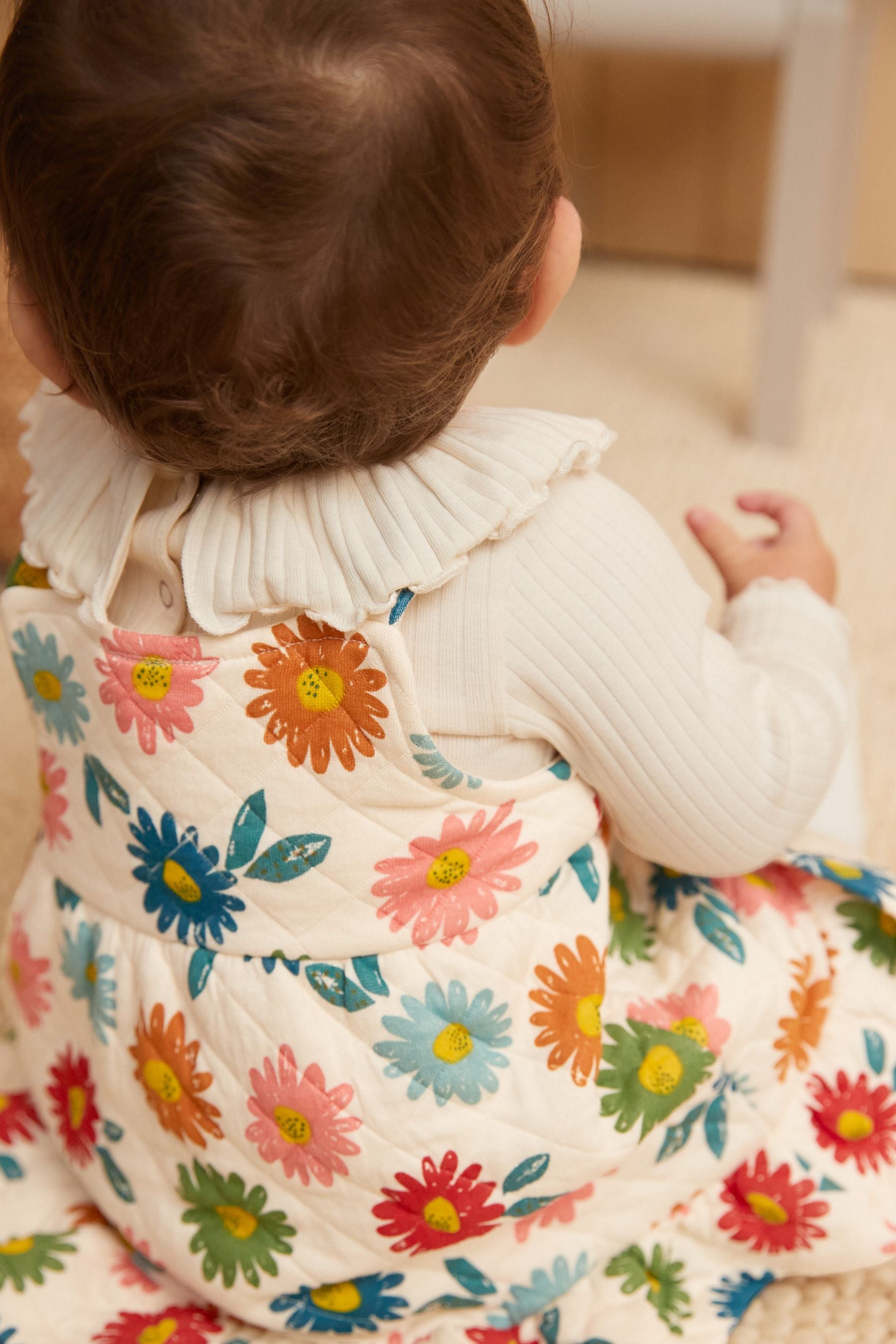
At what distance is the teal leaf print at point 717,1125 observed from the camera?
60 cm

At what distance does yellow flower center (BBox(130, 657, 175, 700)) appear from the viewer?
1.59ft

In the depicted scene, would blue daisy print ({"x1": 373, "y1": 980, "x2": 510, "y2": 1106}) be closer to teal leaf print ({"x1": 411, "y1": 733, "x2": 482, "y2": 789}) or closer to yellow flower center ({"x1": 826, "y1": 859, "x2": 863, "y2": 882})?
teal leaf print ({"x1": 411, "y1": 733, "x2": 482, "y2": 789})

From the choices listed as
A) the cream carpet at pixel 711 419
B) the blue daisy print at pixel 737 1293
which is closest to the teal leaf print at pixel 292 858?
the blue daisy print at pixel 737 1293

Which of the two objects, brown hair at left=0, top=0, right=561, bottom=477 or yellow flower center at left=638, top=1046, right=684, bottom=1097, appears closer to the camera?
brown hair at left=0, top=0, right=561, bottom=477

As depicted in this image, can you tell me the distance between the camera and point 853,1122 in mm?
611

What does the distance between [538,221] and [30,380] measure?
61 centimetres

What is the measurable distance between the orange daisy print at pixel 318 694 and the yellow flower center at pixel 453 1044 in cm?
12

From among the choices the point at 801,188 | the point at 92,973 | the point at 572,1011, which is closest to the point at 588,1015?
the point at 572,1011

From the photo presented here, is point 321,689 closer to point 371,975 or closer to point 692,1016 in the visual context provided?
point 371,975

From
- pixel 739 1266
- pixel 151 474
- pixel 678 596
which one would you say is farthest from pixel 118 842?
pixel 739 1266

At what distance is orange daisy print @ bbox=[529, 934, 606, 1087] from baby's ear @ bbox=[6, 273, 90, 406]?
12.0 inches

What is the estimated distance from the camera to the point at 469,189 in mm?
404

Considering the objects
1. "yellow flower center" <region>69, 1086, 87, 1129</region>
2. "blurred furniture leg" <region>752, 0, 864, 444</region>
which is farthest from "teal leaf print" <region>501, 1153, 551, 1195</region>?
"blurred furniture leg" <region>752, 0, 864, 444</region>

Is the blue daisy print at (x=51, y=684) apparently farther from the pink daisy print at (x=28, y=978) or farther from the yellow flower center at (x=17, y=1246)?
the yellow flower center at (x=17, y=1246)
